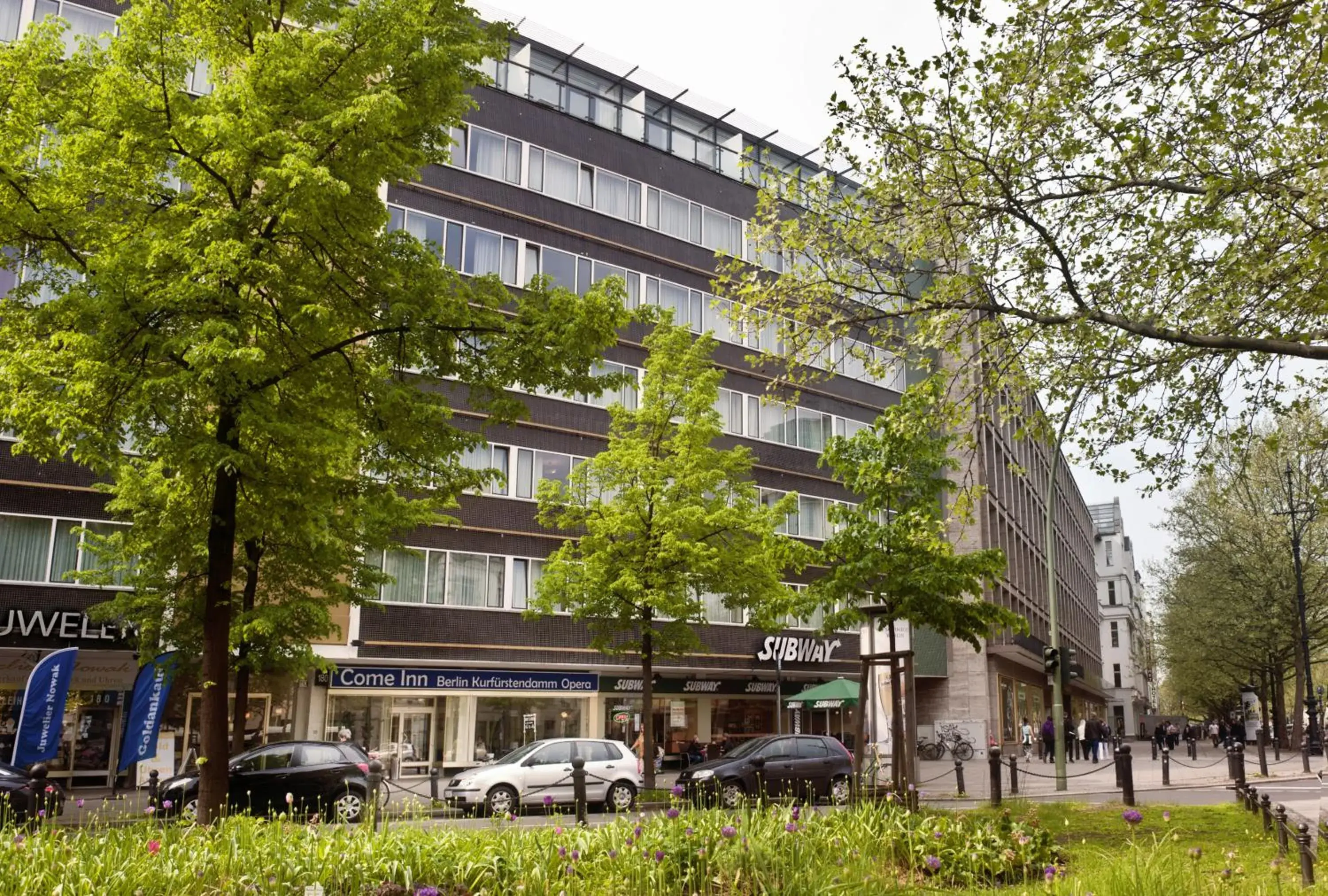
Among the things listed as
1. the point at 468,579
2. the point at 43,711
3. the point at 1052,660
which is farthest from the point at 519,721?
the point at 1052,660

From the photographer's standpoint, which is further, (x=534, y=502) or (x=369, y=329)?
(x=534, y=502)

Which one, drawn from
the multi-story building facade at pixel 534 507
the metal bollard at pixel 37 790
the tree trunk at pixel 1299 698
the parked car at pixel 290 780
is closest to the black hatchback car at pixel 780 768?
the multi-story building facade at pixel 534 507

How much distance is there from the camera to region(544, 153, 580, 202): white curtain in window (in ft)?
120

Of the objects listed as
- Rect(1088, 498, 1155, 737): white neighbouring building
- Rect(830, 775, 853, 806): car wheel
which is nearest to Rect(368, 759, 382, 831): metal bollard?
Rect(830, 775, 853, 806): car wheel

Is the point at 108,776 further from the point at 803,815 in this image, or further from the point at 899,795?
the point at 803,815

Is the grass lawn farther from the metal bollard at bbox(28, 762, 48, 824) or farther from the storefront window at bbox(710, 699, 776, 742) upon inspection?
the storefront window at bbox(710, 699, 776, 742)

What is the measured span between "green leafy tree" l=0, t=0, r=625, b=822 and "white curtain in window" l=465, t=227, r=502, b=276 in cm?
1904

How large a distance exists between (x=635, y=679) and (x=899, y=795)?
22754 mm

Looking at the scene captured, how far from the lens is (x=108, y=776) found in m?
26.2

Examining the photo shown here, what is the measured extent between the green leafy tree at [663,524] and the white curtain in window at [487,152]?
941cm

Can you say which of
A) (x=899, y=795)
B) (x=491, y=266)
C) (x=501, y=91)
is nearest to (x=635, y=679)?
(x=491, y=266)

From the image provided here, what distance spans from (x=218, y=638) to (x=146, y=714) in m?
11.1

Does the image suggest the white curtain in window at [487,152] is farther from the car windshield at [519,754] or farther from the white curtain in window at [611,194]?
the car windshield at [519,754]

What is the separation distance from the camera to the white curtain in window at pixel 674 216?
40.0 m
